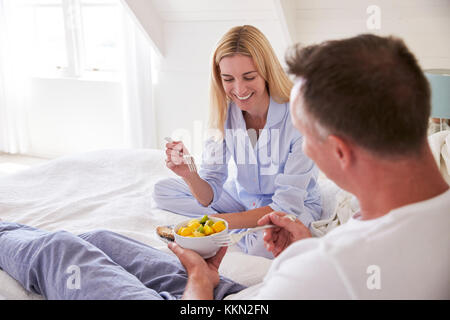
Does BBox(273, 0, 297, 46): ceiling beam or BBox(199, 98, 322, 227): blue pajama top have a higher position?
BBox(273, 0, 297, 46): ceiling beam

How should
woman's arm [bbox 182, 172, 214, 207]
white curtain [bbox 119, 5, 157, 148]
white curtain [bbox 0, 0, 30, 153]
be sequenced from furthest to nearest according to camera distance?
white curtain [bbox 0, 0, 30, 153], white curtain [bbox 119, 5, 157, 148], woman's arm [bbox 182, 172, 214, 207]

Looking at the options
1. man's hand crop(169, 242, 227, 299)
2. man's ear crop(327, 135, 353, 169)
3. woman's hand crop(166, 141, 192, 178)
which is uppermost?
man's ear crop(327, 135, 353, 169)

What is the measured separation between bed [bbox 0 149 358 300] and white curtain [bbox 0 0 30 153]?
2.15 meters

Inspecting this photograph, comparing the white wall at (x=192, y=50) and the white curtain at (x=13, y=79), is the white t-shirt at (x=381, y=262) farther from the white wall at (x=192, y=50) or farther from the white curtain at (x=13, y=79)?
the white curtain at (x=13, y=79)

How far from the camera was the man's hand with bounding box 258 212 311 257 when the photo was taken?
1.19 m

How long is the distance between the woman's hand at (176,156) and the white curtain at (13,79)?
3049 mm

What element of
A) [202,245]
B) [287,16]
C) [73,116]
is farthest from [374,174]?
[73,116]

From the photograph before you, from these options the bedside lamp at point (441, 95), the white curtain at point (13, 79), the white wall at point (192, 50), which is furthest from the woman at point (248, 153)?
the white curtain at point (13, 79)

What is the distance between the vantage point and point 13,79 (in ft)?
14.1

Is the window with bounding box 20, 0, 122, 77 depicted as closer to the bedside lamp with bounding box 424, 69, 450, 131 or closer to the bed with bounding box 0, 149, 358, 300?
the bed with bounding box 0, 149, 358, 300

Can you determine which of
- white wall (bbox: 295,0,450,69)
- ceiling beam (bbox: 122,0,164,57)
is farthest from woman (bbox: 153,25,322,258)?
ceiling beam (bbox: 122,0,164,57)

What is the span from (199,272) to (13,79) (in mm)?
3705

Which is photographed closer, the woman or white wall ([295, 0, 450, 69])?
the woman

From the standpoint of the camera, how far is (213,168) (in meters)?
2.00
